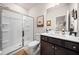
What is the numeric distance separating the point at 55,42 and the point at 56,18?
317 millimetres

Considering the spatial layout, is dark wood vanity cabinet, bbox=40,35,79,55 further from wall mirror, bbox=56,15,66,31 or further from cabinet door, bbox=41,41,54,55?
wall mirror, bbox=56,15,66,31

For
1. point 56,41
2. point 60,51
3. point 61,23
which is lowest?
point 60,51

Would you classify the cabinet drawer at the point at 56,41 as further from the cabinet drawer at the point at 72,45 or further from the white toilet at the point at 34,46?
the white toilet at the point at 34,46

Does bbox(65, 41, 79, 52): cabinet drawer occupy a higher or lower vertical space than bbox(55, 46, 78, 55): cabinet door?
higher

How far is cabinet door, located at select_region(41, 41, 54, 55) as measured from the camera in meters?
1.21

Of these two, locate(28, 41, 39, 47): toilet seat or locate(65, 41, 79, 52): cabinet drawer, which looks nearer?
locate(65, 41, 79, 52): cabinet drawer

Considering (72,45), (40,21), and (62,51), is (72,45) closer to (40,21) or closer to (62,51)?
(62,51)

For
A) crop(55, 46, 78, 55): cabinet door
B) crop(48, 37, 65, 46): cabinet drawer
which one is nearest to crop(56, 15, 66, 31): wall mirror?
crop(48, 37, 65, 46): cabinet drawer

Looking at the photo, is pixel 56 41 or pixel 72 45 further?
pixel 56 41

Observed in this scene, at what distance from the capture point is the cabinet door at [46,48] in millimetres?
1211

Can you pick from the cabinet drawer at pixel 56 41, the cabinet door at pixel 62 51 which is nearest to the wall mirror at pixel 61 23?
the cabinet drawer at pixel 56 41

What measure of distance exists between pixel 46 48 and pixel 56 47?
14cm

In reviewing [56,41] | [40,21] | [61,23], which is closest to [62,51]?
[56,41]

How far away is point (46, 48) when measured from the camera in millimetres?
1271
